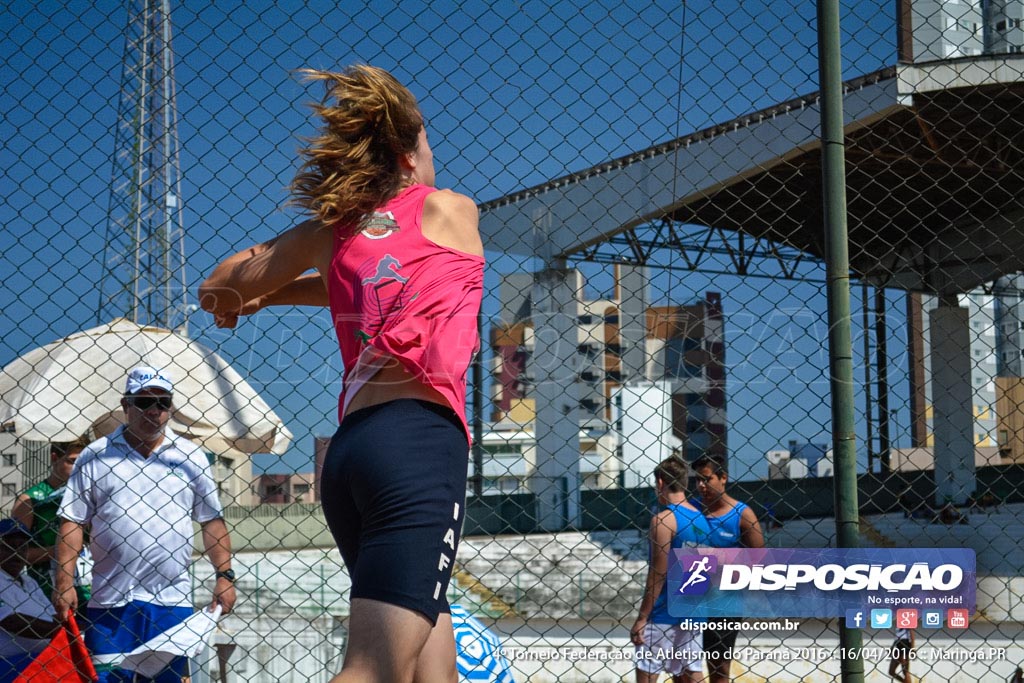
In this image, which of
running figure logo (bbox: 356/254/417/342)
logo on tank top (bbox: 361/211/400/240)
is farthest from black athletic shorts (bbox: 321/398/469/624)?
logo on tank top (bbox: 361/211/400/240)

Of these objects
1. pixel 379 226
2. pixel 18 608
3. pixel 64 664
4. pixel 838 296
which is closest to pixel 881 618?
pixel 838 296

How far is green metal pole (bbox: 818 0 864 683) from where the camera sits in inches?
126

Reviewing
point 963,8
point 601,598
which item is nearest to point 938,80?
point 963,8

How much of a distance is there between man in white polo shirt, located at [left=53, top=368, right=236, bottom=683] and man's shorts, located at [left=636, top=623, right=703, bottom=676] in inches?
89.1

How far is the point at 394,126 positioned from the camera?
83.1 inches

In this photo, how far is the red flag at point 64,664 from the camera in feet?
11.4

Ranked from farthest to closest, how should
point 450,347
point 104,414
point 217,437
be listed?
point 104,414
point 217,437
point 450,347

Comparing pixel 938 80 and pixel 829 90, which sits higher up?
pixel 938 80

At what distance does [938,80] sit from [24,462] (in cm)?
955

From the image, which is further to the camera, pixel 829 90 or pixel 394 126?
pixel 829 90

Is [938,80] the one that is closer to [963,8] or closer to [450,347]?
[963,8]

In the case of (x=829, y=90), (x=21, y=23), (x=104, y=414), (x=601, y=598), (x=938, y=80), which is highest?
(x=938, y=80)

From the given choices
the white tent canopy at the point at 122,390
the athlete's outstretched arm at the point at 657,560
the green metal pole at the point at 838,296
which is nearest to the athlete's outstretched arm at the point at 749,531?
the athlete's outstretched arm at the point at 657,560

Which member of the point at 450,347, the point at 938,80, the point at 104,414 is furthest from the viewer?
the point at 938,80
